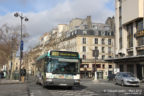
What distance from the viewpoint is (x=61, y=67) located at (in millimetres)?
17406

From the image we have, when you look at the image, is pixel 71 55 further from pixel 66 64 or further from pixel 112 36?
pixel 112 36

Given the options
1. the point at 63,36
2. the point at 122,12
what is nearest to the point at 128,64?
the point at 122,12

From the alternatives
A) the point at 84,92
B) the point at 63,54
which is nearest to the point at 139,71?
the point at 63,54

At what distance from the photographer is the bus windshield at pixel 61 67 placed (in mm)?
17281

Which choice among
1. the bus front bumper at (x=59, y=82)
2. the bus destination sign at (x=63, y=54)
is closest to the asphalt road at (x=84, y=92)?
the bus front bumper at (x=59, y=82)

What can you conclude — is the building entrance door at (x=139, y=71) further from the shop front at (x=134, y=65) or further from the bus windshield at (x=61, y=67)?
the bus windshield at (x=61, y=67)

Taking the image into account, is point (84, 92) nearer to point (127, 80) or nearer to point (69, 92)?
point (69, 92)

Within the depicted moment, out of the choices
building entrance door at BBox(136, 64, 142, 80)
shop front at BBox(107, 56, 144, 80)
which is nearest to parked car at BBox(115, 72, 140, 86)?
shop front at BBox(107, 56, 144, 80)

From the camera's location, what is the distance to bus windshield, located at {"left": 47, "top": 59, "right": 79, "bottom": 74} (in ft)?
56.7

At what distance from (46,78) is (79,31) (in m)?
56.8

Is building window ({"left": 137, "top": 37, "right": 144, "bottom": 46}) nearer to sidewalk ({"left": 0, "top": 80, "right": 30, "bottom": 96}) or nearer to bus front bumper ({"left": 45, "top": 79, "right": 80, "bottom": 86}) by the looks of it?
sidewalk ({"left": 0, "top": 80, "right": 30, "bottom": 96})

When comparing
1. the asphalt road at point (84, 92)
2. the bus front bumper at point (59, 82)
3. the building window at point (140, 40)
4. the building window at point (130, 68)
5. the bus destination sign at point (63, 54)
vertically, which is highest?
the building window at point (140, 40)

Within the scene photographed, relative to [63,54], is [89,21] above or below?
above

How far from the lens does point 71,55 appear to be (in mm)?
18000
